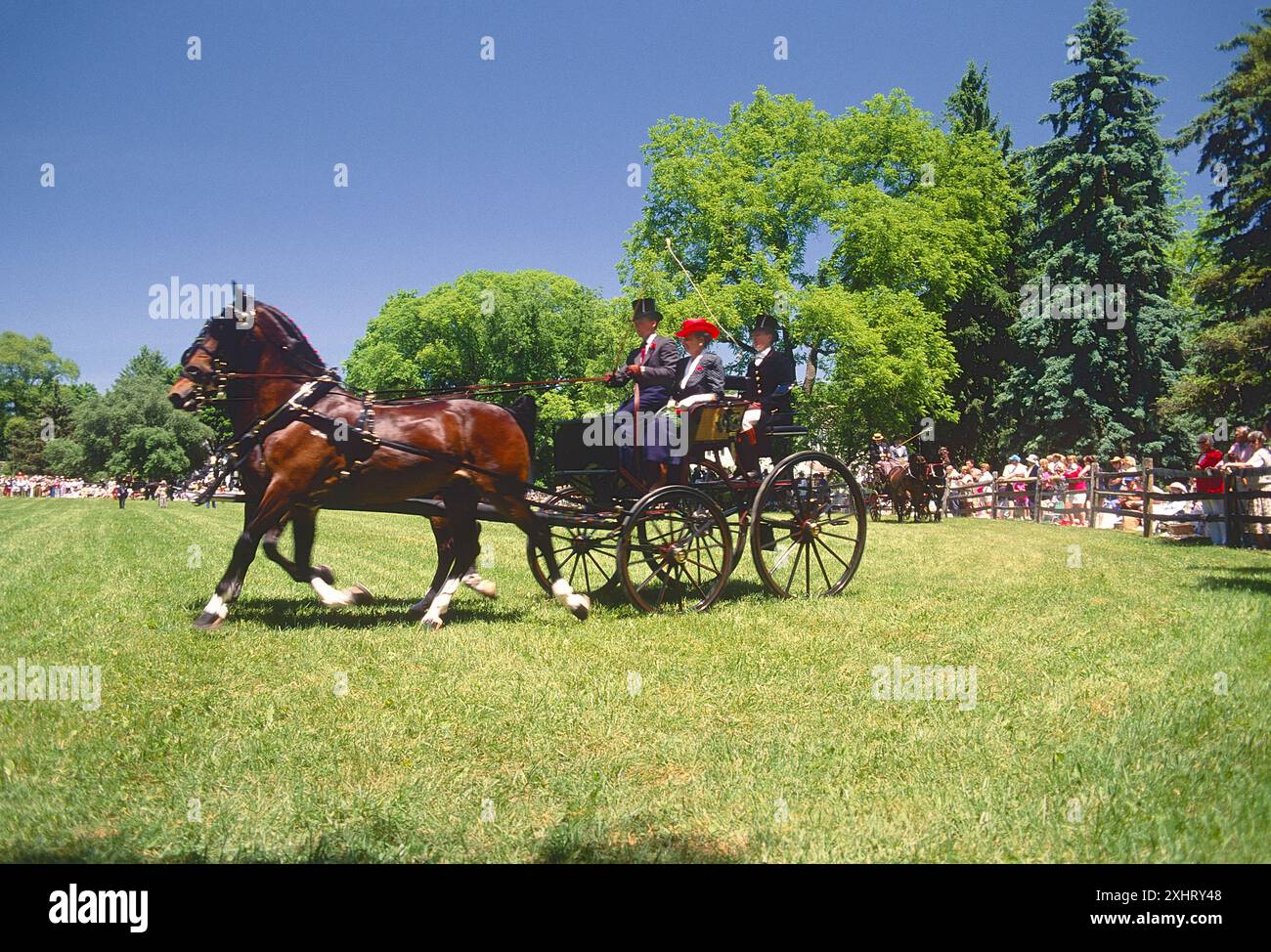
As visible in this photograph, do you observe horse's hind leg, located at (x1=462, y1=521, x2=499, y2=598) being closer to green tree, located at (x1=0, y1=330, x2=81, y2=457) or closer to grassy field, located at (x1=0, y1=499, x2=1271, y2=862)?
grassy field, located at (x1=0, y1=499, x2=1271, y2=862)

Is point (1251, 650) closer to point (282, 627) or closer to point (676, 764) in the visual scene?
point (676, 764)

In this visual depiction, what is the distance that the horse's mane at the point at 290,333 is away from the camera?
7.11 m

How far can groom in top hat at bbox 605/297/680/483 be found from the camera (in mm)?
8102

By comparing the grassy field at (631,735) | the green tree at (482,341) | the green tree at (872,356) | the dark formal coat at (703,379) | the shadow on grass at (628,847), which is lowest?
the shadow on grass at (628,847)

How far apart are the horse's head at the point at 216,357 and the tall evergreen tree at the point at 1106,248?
91.9ft

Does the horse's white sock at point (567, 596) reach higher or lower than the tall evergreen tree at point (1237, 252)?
lower

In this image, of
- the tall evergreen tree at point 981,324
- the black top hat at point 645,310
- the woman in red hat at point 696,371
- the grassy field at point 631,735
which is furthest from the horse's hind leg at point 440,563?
the tall evergreen tree at point 981,324

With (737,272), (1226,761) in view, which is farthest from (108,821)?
(737,272)

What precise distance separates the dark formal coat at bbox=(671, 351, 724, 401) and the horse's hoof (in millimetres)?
4389

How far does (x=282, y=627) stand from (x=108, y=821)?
Answer: 3450mm

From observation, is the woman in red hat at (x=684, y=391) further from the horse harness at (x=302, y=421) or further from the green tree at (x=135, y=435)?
the green tree at (x=135, y=435)
